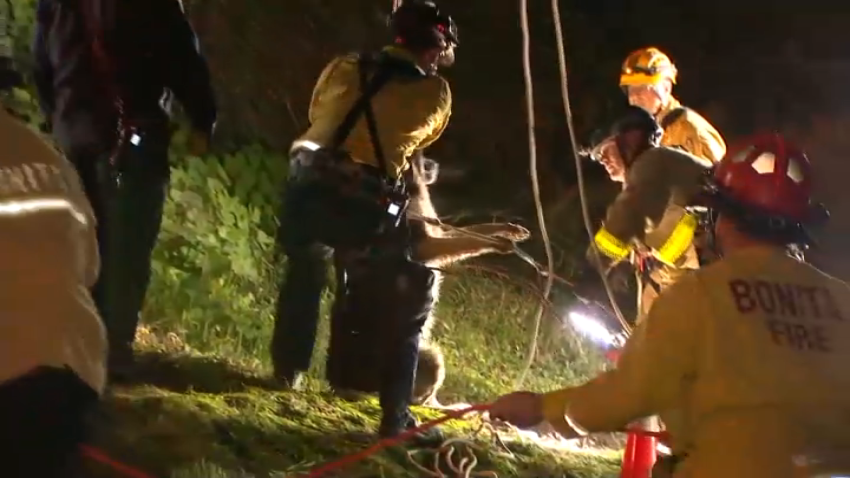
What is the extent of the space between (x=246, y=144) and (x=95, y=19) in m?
4.66

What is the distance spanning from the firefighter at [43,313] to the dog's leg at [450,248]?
3549mm

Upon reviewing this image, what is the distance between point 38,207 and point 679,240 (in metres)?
4.12

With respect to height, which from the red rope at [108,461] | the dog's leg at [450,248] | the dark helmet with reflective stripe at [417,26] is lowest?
the red rope at [108,461]

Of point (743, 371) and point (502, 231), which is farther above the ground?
point (502, 231)

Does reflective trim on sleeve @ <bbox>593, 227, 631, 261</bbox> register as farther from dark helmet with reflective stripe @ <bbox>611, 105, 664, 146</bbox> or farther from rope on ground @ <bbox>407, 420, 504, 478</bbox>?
rope on ground @ <bbox>407, 420, 504, 478</bbox>

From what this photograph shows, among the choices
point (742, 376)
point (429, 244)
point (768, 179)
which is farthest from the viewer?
point (429, 244)

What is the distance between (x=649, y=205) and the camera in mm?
5262

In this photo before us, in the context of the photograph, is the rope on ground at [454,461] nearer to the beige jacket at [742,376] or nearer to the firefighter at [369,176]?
the firefighter at [369,176]

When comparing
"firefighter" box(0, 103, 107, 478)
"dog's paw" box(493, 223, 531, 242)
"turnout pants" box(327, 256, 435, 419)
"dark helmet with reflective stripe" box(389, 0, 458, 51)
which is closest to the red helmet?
"dark helmet with reflective stripe" box(389, 0, 458, 51)

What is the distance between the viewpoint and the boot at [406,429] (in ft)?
16.5

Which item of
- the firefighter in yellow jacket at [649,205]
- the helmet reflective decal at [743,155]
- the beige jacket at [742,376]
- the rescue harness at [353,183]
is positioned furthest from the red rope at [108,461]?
the firefighter in yellow jacket at [649,205]

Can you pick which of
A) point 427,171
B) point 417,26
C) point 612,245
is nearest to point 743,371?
point 612,245

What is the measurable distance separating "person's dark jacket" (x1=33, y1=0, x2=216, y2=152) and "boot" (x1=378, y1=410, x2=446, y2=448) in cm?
176

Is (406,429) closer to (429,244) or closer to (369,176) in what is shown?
(429,244)
